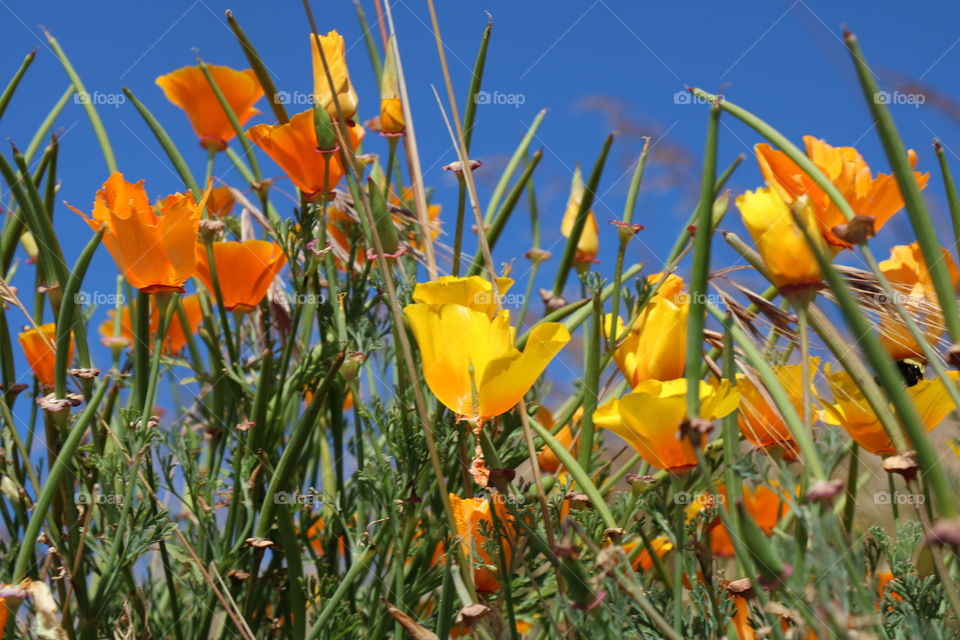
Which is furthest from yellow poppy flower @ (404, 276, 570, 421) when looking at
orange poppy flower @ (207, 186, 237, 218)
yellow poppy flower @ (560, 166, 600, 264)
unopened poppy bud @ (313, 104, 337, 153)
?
orange poppy flower @ (207, 186, 237, 218)

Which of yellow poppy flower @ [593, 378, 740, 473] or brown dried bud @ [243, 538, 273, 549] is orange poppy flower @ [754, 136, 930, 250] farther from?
brown dried bud @ [243, 538, 273, 549]

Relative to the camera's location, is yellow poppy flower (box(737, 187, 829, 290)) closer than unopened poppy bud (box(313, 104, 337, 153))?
Yes

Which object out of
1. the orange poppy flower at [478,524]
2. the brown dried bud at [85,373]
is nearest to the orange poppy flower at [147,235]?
the brown dried bud at [85,373]

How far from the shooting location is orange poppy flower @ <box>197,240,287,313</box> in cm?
90

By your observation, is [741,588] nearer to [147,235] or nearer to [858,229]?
[858,229]

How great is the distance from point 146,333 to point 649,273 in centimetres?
51

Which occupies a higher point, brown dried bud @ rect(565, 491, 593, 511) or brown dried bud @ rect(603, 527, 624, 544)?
brown dried bud @ rect(565, 491, 593, 511)

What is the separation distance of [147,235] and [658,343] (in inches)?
17.7

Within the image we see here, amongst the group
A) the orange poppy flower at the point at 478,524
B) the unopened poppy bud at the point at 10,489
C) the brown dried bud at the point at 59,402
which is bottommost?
the orange poppy flower at the point at 478,524

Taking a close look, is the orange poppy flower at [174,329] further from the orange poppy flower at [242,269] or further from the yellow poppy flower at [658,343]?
the yellow poppy flower at [658,343]

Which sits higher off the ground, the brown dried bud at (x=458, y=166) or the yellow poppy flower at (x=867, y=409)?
the brown dried bud at (x=458, y=166)

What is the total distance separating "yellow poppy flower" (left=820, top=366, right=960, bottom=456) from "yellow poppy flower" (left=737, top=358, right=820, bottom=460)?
Answer: 28 millimetres

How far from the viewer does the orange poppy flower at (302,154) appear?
84cm

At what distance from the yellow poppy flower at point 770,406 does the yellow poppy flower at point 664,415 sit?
0.05 metres
